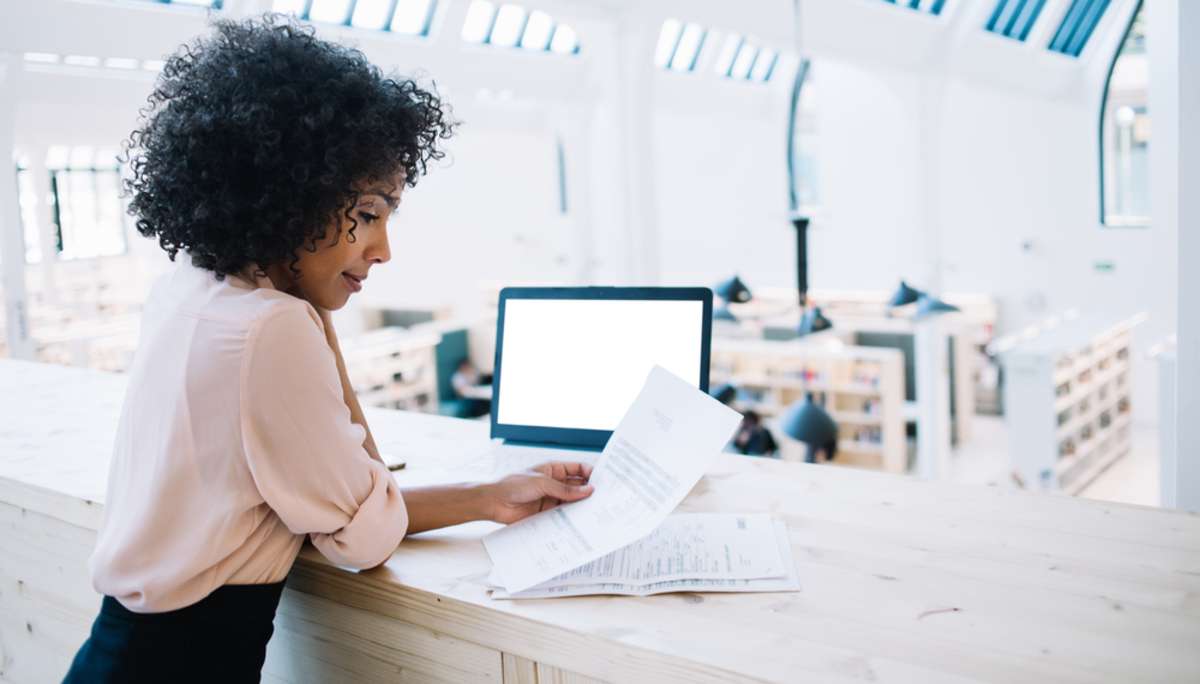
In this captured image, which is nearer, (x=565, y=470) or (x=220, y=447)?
(x=220, y=447)

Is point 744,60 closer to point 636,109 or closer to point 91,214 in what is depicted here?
point 91,214

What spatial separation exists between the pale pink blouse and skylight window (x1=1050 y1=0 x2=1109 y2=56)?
1298 cm

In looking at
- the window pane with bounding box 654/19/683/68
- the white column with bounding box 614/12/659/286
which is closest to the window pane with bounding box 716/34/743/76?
the window pane with bounding box 654/19/683/68

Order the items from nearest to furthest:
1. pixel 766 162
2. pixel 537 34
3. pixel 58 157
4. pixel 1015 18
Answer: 1. pixel 537 34
2. pixel 1015 18
3. pixel 58 157
4. pixel 766 162

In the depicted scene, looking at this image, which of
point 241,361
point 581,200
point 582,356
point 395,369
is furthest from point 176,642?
point 395,369

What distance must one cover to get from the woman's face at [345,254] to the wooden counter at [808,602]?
1.28 feet

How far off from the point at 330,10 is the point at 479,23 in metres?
1.89

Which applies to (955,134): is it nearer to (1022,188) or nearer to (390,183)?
(1022,188)

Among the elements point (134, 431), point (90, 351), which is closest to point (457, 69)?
point (90, 351)

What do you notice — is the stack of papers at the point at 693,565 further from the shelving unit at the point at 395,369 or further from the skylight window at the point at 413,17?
the shelving unit at the point at 395,369

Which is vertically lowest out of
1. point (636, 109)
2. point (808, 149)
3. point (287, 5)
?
point (636, 109)

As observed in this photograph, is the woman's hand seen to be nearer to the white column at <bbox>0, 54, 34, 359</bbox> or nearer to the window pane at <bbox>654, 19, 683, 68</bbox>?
the white column at <bbox>0, 54, 34, 359</bbox>

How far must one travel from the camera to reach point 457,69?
9516mm

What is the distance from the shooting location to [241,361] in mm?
1180
